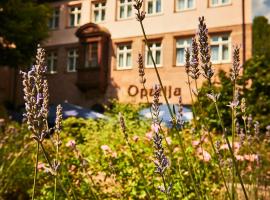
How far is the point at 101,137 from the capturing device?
711 centimetres

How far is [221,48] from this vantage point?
20203 millimetres

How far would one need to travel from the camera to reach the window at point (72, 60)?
80.3 feet

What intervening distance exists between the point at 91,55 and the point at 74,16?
2.79 m

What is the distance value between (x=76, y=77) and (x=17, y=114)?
182 inches

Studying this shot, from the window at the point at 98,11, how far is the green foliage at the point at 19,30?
440cm

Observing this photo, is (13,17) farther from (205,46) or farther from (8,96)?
(205,46)

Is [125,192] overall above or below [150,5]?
below

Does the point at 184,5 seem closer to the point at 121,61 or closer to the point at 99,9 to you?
the point at 121,61

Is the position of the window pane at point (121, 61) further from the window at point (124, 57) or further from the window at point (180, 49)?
the window at point (180, 49)

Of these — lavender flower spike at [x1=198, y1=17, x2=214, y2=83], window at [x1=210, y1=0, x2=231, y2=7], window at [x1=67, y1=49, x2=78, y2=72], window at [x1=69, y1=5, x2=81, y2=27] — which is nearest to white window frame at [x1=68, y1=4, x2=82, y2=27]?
window at [x1=69, y1=5, x2=81, y2=27]

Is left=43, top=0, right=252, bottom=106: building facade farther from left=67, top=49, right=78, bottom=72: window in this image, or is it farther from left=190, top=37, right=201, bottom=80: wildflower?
left=190, top=37, right=201, bottom=80: wildflower

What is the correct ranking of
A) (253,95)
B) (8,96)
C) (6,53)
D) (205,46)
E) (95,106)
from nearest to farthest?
(205,46) → (253,95) → (6,53) → (95,106) → (8,96)

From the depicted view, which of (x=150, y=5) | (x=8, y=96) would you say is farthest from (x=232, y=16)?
(x=8, y=96)

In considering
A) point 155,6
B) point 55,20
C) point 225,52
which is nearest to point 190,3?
point 155,6
